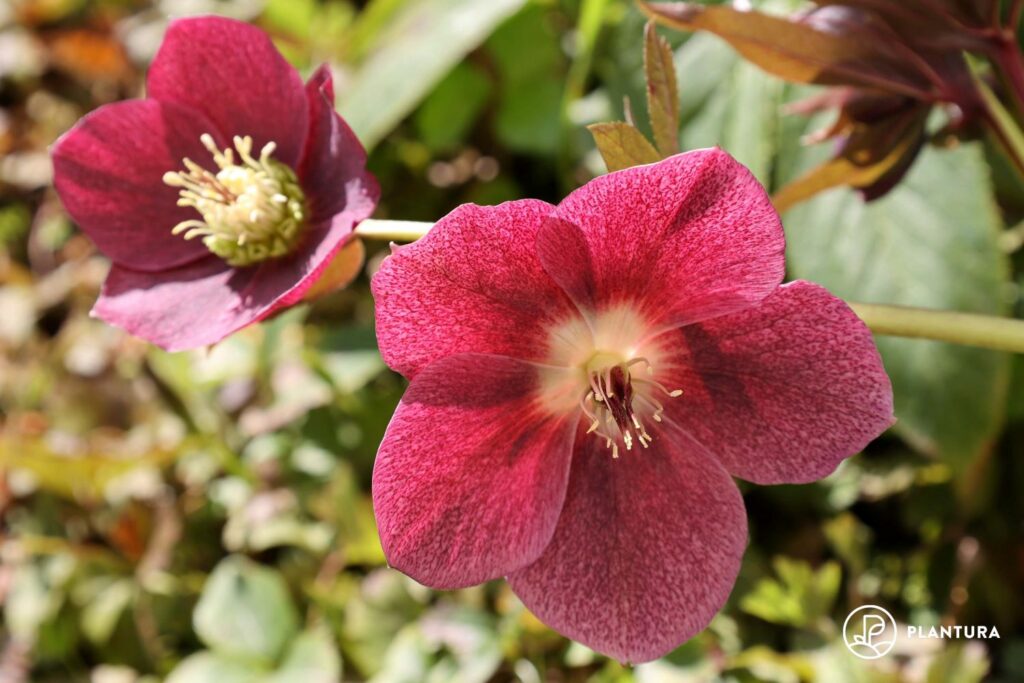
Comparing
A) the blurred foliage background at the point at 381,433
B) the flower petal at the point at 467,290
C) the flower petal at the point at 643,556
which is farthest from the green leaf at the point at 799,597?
the flower petal at the point at 467,290

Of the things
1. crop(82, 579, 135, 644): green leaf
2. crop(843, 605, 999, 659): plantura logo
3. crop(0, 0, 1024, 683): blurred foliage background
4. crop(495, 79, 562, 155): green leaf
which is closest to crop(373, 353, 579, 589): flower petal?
crop(0, 0, 1024, 683): blurred foliage background

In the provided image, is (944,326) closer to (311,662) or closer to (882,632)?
(882,632)

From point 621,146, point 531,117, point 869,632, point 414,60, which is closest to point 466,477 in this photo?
point 621,146

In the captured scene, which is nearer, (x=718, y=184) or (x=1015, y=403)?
(x=718, y=184)

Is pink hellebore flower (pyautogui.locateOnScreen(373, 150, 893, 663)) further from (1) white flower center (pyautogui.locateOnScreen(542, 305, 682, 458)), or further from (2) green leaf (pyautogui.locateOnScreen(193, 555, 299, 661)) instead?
(2) green leaf (pyautogui.locateOnScreen(193, 555, 299, 661))

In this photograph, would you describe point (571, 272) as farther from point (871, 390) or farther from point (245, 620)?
point (245, 620)

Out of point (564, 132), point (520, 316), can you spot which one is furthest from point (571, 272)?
point (564, 132)

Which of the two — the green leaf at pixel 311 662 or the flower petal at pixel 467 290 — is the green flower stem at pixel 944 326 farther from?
the green leaf at pixel 311 662
